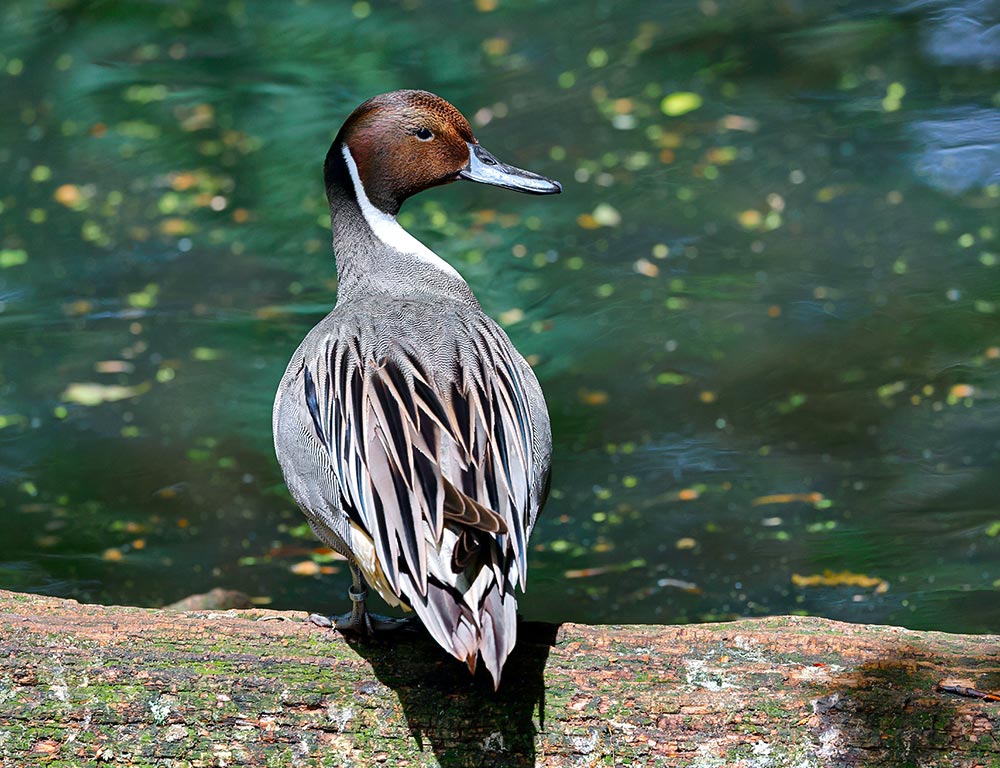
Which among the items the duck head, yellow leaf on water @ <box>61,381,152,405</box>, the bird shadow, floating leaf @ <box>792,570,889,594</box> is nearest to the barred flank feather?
the bird shadow

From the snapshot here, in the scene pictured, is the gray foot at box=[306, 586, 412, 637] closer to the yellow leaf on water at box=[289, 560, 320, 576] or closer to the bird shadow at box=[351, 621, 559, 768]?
the bird shadow at box=[351, 621, 559, 768]

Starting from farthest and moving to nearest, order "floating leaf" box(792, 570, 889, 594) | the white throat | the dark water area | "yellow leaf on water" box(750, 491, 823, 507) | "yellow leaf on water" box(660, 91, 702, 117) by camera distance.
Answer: "yellow leaf on water" box(660, 91, 702, 117), "yellow leaf on water" box(750, 491, 823, 507), the dark water area, "floating leaf" box(792, 570, 889, 594), the white throat

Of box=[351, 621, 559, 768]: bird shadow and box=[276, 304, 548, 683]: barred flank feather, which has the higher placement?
box=[276, 304, 548, 683]: barred flank feather

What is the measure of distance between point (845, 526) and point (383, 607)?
238 cm

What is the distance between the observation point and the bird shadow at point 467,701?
3262mm

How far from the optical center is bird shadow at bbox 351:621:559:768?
3262 mm

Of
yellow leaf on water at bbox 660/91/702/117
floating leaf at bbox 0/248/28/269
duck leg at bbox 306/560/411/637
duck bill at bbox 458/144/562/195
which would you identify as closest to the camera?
duck leg at bbox 306/560/411/637

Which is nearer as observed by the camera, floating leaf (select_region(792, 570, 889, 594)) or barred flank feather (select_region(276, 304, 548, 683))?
barred flank feather (select_region(276, 304, 548, 683))

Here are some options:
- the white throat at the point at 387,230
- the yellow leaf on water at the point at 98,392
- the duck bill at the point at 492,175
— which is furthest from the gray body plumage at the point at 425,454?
the yellow leaf on water at the point at 98,392

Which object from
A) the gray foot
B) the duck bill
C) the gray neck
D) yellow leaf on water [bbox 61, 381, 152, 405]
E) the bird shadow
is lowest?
yellow leaf on water [bbox 61, 381, 152, 405]

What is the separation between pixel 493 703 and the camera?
131 inches

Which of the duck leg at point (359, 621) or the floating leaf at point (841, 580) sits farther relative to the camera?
the floating leaf at point (841, 580)

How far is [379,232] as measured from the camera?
508 centimetres

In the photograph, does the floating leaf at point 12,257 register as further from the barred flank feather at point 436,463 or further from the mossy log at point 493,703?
the mossy log at point 493,703
